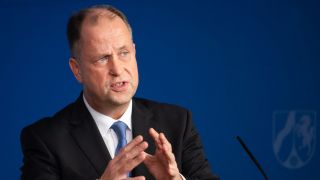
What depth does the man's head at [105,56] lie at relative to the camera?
5.47ft

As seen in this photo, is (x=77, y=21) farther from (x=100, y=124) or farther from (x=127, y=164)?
(x=127, y=164)

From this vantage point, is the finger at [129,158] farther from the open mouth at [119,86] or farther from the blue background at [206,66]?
the blue background at [206,66]

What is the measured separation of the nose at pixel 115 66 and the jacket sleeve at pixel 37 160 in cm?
33

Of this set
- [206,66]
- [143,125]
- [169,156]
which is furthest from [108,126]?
[206,66]

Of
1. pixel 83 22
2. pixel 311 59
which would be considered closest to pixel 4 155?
pixel 83 22

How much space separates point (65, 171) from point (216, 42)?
1131 millimetres

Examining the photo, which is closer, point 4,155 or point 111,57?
point 111,57

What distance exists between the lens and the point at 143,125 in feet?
6.03

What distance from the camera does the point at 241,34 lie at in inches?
102

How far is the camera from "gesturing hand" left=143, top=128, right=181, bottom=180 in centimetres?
152

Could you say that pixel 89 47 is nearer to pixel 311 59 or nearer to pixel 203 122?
pixel 203 122

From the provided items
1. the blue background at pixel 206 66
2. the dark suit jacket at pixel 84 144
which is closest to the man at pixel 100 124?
the dark suit jacket at pixel 84 144

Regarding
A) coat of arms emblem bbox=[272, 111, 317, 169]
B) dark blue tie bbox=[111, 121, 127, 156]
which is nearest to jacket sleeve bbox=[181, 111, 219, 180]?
dark blue tie bbox=[111, 121, 127, 156]

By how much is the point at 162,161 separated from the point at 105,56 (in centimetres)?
37
